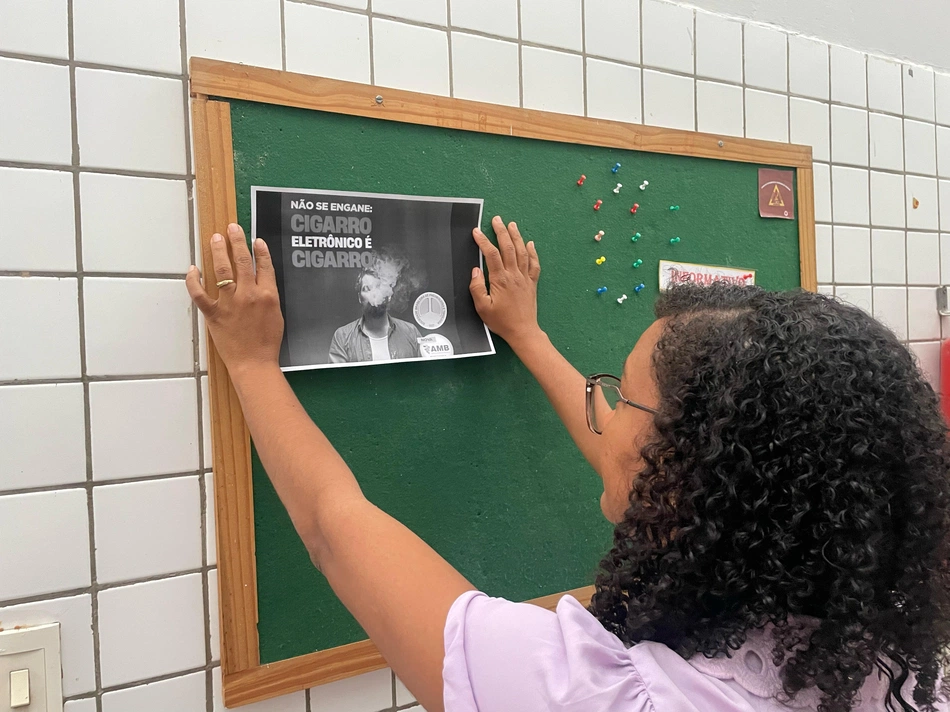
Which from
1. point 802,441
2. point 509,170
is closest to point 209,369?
point 509,170

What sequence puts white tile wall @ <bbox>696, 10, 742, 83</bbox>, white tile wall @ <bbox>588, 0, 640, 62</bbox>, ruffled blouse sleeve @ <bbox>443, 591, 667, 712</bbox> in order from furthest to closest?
1. white tile wall @ <bbox>696, 10, 742, 83</bbox>
2. white tile wall @ <bbox>588, 0, 640, 62</bbox>
3. ruffled blouse sleeve @ <bbox>443, 591, 667, 712</bbox>

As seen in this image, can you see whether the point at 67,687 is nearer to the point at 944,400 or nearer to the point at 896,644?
the point at 896,644

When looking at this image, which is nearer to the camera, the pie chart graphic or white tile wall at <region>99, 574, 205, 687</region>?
white tile wall at <region>99, 574, 205, 687</region>

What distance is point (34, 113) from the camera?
894 mm

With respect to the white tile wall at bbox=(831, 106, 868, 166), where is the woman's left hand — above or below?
below

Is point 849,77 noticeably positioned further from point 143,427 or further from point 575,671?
point 143,427

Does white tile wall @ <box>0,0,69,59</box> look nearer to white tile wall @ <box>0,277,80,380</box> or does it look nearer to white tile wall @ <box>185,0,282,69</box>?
white tile wall @ <box>185,0,282,69</box>

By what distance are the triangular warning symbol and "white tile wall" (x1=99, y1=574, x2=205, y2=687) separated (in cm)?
138

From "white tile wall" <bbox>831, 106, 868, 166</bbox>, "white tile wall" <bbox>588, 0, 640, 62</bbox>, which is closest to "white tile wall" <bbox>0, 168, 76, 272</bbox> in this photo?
"white tile wall" <bbox>588, 0, 640, 62</bbox>

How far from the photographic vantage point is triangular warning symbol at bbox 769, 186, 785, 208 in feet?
4.95

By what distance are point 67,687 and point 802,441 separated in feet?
3.27

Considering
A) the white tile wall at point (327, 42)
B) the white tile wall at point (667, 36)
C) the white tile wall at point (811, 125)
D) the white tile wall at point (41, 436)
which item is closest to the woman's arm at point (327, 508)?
the white tile wall at point (41, 436)

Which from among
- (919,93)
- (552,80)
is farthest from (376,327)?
(919,93)

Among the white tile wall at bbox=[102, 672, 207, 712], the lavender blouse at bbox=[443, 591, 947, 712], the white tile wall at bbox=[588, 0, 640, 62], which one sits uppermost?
the white tile wall at bbox=[588, 0, 640, 62]
